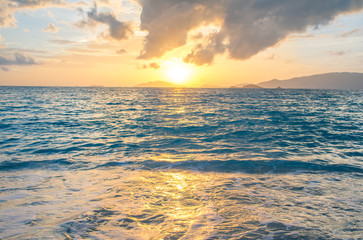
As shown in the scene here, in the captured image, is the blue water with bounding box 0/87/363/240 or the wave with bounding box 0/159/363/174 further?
the wave with bounding box 0/159/363/174

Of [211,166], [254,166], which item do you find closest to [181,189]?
[211,166]

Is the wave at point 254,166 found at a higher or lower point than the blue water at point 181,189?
lower

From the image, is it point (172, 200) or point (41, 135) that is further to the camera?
point (41, 135)

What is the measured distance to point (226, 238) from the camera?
460cm

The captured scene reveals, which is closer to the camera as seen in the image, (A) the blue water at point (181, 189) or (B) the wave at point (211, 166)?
(A) the blue water at point (181, 189)

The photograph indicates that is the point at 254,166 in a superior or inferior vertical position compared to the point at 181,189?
inferior

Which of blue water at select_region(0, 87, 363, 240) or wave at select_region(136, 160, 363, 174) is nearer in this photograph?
blue water at select_region(0, 87, 363, 240)

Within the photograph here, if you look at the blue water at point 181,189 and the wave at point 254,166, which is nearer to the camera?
the blue water at point 181,189

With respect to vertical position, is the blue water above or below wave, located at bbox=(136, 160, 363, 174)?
above

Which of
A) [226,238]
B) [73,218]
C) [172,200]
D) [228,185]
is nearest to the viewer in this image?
[226,238]

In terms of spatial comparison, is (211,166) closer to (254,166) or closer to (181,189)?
(254,166)

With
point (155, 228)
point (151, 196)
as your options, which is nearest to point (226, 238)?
point (155, 228)

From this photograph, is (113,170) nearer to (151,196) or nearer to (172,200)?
(151,196)

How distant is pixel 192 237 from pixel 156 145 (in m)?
10.6
